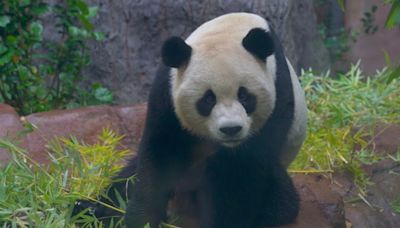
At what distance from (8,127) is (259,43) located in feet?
7.09

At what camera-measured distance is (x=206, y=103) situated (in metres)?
3.70

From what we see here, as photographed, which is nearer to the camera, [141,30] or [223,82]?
[223,82]

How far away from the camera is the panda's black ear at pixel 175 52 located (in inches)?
145

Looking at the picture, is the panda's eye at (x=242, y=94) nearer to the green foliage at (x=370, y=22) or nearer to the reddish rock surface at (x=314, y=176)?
the reddish rock surface at (x=314, y=176)

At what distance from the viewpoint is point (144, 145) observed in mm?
3936

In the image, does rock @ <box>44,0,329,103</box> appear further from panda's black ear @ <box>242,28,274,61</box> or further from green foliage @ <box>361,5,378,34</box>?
green foliage @ <box>361,5,378,34</box>

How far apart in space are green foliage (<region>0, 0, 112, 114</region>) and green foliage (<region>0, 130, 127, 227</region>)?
56.5 inches

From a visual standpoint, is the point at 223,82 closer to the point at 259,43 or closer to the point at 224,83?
the point at 224,83

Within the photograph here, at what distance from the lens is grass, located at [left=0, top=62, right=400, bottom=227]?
13.0ft

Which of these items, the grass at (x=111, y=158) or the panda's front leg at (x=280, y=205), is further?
the panda's front leg at (x=280, y=205)

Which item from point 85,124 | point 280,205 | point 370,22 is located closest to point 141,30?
point 85,124

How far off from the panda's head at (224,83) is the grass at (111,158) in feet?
2.63

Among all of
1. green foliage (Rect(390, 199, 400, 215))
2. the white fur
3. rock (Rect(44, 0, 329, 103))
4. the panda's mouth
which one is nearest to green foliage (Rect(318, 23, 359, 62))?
rock (Rect(44, 0, 329, 103))

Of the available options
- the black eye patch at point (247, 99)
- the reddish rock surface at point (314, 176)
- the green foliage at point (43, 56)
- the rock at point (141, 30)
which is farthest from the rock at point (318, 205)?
the green foliage at point (43, 56)
